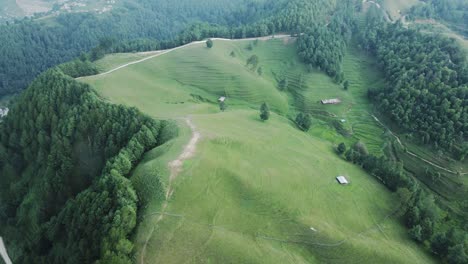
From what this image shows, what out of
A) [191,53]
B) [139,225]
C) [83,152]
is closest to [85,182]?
[83,152]

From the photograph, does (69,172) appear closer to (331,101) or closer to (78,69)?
(78,69)

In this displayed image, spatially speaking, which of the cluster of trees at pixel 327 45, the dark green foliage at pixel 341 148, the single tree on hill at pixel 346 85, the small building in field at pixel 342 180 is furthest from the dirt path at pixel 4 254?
the cluster of trees at pixel 327 45

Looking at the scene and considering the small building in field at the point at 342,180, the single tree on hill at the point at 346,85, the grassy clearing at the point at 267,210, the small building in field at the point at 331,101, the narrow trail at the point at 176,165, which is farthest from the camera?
the single tree on hill at the point at 346,85

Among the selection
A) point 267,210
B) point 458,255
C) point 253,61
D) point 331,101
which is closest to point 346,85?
point 331,101

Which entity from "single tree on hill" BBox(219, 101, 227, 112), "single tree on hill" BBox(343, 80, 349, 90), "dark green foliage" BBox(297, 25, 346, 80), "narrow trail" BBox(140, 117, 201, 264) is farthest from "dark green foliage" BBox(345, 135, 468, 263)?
"dark green foliage" BBox(297, 25, 346, 80)

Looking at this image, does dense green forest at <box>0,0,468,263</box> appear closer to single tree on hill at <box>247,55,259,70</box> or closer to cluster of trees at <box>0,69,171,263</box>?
cluster of trees at <box>0,69,171,263</box>

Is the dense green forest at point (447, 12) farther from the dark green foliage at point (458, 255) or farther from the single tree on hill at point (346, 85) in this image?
the dark green foliage at point (458, 255)

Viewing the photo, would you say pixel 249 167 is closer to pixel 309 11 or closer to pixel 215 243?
pixel 215 243
